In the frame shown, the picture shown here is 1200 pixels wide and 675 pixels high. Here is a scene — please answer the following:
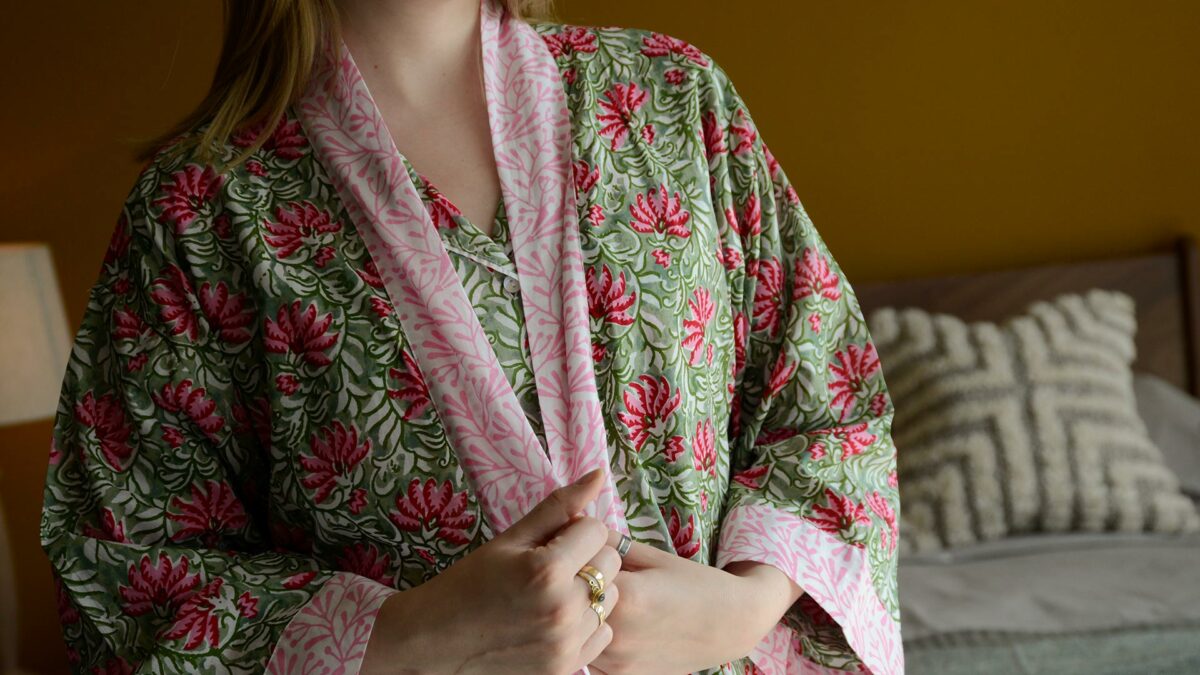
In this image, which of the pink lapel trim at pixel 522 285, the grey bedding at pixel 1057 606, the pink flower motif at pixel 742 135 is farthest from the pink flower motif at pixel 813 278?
the grey bedding at pixel 1057 606

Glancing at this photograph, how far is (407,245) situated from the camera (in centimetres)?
86

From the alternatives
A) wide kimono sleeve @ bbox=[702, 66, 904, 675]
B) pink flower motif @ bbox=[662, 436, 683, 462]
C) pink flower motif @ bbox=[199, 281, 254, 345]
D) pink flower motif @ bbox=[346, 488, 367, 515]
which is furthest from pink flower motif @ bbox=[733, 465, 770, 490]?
pink flower motif @ bbox=[199, 281, 254, 345]

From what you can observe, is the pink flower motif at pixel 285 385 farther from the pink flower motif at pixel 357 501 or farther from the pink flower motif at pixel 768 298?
the pink flower motif at pixel 768 298

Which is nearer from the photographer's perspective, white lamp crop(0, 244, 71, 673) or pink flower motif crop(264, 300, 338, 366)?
pink flower motif crop(264, 300, 338, 366)

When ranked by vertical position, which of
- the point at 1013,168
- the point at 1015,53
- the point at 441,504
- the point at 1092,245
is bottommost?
the point at 1092,245

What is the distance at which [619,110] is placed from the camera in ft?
3.17

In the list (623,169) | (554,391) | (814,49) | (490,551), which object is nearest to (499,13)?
(623,169)

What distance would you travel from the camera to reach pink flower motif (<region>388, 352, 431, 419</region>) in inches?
32.5

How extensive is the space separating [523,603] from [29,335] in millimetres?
1773

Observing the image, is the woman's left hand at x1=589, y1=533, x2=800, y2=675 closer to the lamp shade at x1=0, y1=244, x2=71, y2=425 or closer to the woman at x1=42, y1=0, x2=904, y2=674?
the woman at x1=42, y1=0, x2=904, y2=674

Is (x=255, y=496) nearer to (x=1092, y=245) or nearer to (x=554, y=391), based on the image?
(x=554, y=391)

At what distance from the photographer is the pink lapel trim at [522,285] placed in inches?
32.4

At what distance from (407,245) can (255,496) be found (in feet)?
0.81

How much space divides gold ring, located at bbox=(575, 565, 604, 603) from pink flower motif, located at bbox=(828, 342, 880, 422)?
328 millimetres
